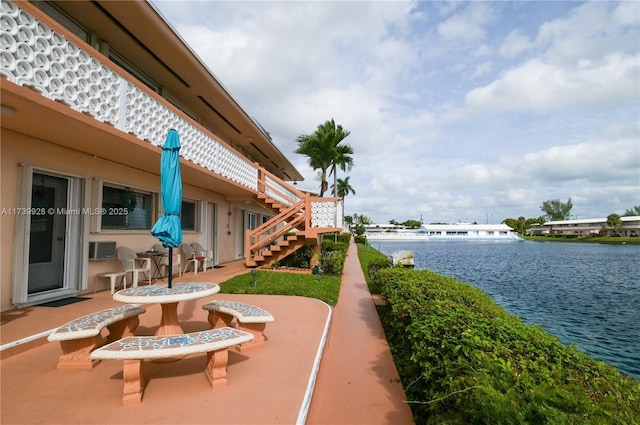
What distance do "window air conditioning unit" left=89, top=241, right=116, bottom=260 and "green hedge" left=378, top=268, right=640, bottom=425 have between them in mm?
7054

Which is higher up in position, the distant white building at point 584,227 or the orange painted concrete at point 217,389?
the distant white building at point 584,227

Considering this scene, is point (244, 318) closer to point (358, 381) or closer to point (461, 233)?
point (358, 381)

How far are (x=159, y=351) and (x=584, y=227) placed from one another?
381 ft

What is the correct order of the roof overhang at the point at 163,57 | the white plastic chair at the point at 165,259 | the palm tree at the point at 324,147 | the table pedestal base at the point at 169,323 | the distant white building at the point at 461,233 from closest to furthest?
1. the table pedestal base at the point at 169,323
2. the roof overhang at the point at 163,57
3. the white plastic chair at the point at 165,259
4. the palm tree at the point at 324,147
5. the distant white building at the point at 461,233

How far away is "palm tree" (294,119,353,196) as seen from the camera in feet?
83.0

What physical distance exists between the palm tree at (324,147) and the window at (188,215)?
1524 centimetres

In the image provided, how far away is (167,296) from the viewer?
382 centimetres

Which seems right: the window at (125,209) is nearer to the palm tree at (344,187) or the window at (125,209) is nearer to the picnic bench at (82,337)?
the picnic bench at (82,337)

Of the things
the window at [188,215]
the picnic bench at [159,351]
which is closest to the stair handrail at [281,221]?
the window at [188,215]

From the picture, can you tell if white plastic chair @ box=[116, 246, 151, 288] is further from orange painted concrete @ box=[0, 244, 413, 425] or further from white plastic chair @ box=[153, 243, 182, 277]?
orange painted concrete @ box=[0, 244, 413, 425]

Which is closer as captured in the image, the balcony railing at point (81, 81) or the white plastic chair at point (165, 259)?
the balcony railing at point (81, 81)

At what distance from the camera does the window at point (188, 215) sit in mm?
11398

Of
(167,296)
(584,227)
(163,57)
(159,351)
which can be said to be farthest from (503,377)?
(584,227)

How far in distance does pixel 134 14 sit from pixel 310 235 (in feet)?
25.4
